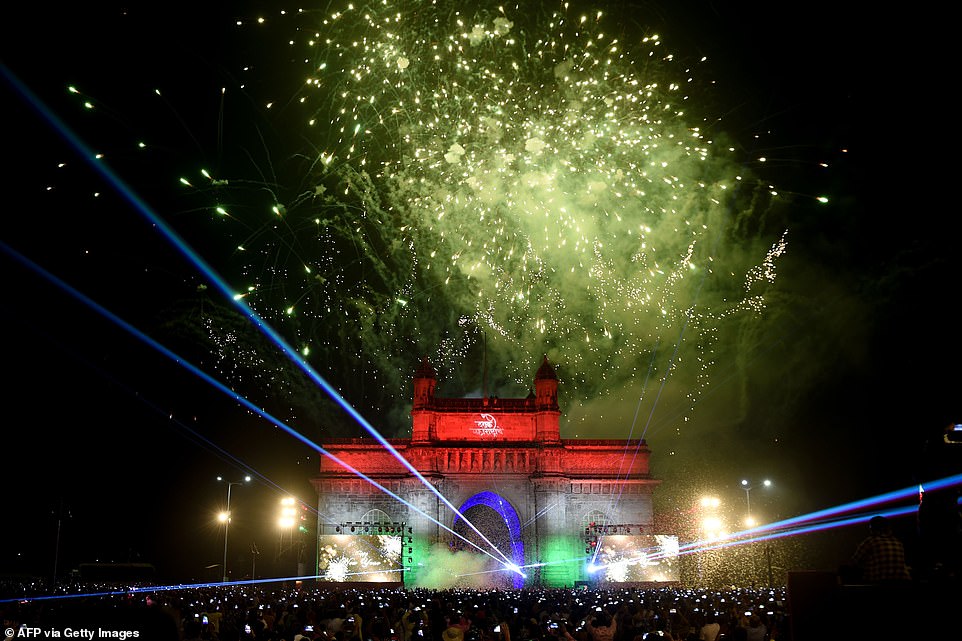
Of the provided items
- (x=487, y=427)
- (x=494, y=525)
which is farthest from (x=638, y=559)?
(x=487, y=427)

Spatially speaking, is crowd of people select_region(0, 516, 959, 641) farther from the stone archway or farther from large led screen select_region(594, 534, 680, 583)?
the stone archway

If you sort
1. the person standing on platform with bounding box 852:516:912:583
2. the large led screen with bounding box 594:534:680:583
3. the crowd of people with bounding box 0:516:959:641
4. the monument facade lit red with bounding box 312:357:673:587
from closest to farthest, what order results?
the crowd of people with bounding box 0:516:959:641 → the person standing on platform with bounding box 852:516:912:583 → the large led screen with bounding box 594:534:680:583 → the monument facade lit red with bounding box 312:357:673:587

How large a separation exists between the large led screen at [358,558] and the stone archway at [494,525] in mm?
5626

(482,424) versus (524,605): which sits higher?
(482,424)

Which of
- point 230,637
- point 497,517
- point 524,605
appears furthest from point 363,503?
point 230,637

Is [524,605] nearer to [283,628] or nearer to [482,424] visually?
[283,628]

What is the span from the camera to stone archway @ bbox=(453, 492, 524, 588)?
5522 centimetres

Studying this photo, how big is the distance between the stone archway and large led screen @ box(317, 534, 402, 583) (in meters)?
5.63

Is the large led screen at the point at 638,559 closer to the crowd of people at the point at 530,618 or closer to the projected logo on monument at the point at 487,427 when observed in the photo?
the projected logo on monument at the point at 487,427

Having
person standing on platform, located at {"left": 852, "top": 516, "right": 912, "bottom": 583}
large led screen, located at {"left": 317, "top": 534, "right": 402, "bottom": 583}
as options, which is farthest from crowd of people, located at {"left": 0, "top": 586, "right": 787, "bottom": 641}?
large led screen, located at {"left": 317, "top": 534, "right": 402, "bottom": 583}

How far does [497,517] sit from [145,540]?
2387cm

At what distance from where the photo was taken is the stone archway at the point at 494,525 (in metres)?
55.2

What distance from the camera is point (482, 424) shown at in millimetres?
59250

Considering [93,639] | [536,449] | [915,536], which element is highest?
[536,449]
